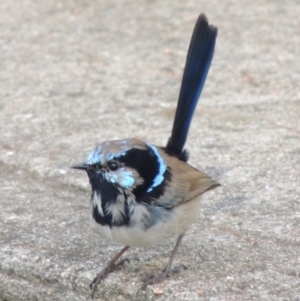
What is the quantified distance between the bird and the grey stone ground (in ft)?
0.67

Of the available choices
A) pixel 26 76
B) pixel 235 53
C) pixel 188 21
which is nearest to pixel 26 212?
pixel 26 76

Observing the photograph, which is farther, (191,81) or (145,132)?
(145,132)

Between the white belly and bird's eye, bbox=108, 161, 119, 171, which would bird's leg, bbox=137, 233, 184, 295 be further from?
bird's eye, bbox=108, 161, 119, 171

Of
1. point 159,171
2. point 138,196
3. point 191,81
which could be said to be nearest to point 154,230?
point 138,196

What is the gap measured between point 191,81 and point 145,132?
1155 mm

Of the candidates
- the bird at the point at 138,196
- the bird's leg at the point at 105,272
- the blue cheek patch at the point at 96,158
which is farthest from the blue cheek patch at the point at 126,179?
the bird's leg at the point at 105,272

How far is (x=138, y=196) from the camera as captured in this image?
329 cm

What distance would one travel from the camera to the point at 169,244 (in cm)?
373

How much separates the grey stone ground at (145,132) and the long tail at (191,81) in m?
0.48

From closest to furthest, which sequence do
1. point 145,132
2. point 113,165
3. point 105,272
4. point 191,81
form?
point 113,165, point 105,272, point 191,81, point 145,132

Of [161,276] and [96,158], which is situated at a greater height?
[96,158]

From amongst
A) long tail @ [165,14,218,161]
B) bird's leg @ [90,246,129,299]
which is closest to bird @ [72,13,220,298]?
bird's leg @ [90,246,129,299]

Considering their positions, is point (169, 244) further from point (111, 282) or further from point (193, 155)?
point (193, 155)

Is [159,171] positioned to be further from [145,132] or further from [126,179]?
[145,132]
